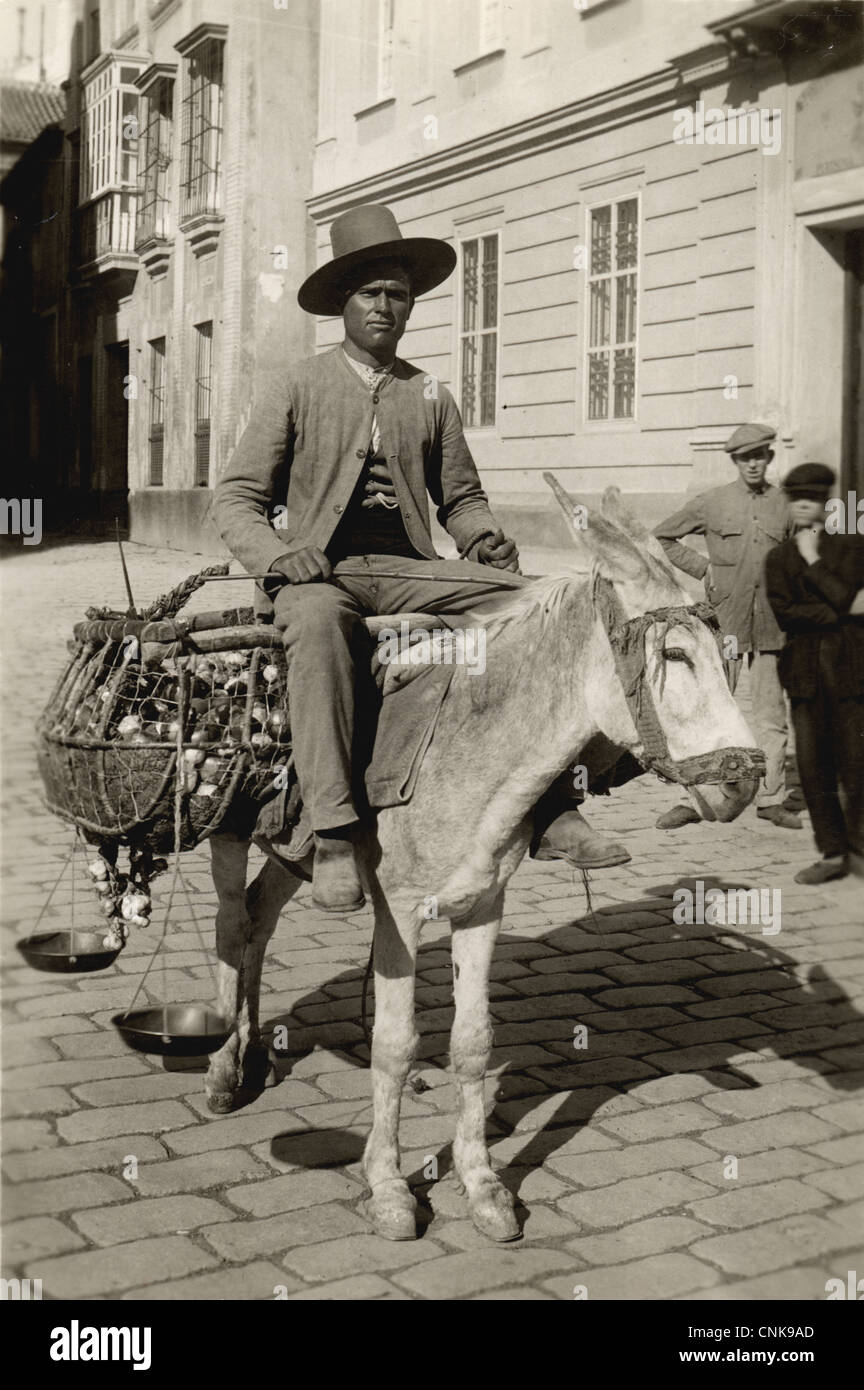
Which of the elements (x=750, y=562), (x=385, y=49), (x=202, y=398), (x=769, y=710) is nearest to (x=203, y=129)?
(x=385, y=49)

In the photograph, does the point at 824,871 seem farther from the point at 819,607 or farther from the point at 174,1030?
the point at 174,1030

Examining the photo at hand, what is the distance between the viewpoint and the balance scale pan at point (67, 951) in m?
4.17

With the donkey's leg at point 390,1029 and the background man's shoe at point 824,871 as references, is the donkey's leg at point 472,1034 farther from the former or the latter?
the background man's shoe at point 824,871

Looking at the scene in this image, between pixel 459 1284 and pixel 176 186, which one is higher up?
pixel 176 186

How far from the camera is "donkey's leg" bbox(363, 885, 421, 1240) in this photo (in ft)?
13.5

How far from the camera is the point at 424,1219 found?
162 inches

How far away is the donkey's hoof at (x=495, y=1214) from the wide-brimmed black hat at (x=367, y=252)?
2678 mm

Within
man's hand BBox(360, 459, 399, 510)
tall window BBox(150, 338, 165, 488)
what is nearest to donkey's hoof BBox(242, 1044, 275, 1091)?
man's hand BBox(360, 459, 399, 510)

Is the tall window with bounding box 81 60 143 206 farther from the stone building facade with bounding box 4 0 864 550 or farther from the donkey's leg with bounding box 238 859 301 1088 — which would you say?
the donkey's leg with bounding box 238 859 301 1088

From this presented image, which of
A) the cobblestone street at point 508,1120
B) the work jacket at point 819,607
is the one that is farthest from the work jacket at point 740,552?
the cobblestone street at point 508,1120

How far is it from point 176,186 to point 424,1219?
7.79m
